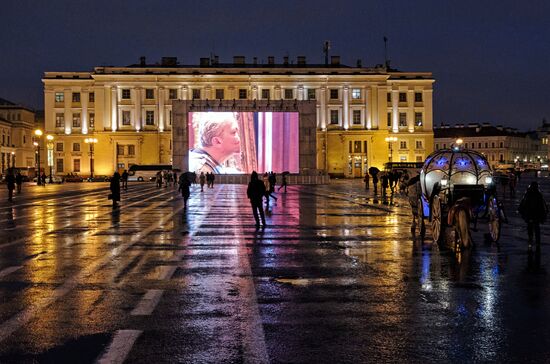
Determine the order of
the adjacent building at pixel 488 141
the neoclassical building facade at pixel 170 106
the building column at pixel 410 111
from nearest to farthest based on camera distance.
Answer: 1. the neoclassical building facade at pixel 170 106
2. the building column at pixel 410 111
3. the adjacent building at pixel 488 141

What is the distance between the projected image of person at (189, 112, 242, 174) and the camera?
2857 inches

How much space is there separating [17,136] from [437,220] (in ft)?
422

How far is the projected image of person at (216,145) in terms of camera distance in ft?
238

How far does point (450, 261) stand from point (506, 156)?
152 metres

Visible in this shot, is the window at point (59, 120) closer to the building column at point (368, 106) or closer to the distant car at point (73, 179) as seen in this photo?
the distant car at point (73, 179)

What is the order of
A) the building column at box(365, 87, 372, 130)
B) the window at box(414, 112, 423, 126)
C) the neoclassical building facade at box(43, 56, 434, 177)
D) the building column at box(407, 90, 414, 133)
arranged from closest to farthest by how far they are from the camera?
the neoclassical building facade at box(43, 56, 434, 177), the building column at box(365, 87, 372, 130), the building column at box(407, 90, 414, 133), the window at box(414, 112, 423, 126)

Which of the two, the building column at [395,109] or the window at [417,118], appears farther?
the window at [417,118]

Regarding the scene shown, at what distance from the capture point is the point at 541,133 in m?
A: 191

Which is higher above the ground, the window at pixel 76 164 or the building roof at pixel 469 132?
the building roof at pixel 469 132

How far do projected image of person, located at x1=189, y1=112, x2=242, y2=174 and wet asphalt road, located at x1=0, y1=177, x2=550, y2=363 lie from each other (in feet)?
181

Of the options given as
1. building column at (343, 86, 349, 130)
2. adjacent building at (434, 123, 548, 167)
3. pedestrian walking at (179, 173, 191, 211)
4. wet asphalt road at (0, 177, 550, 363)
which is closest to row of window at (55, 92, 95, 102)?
building column at (343, 86, 349, 130)

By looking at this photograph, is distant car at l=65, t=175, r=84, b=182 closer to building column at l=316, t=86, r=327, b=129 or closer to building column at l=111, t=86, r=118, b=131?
building column at l=111, t=86, r=118, b=131

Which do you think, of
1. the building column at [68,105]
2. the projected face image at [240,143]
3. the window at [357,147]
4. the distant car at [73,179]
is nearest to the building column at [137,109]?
the building column at [68,105]

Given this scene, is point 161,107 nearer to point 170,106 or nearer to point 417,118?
point 170,106
